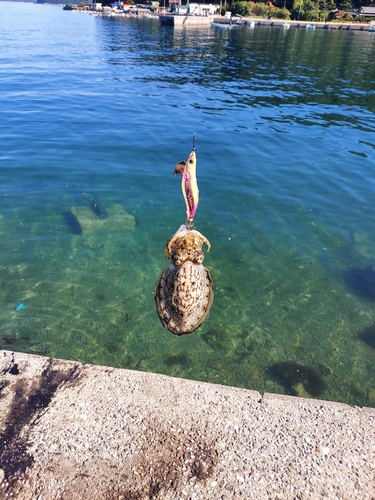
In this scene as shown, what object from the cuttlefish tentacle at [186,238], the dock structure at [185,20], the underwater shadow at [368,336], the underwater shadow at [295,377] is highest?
the dock structure at [185,20]

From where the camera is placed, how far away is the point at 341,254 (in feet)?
46.9

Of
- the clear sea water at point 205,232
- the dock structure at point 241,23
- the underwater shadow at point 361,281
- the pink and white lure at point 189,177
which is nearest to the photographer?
the pink and white lure at point 189,177

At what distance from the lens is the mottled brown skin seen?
579 centimetres

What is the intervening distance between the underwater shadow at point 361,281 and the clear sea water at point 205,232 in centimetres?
6

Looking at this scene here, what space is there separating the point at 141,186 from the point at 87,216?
3824mm

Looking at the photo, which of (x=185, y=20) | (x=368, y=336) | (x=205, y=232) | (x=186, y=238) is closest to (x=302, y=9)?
(x=185, y=20)

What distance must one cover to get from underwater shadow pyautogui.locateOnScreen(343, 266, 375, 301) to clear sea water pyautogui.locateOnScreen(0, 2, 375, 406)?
0.19 feet

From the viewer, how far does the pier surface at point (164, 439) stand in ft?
21.1

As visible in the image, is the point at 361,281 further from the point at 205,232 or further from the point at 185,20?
the point at 185,20

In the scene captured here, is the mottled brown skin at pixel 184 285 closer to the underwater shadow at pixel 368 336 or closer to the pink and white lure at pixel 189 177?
the pink and white lure at pixel 189 177

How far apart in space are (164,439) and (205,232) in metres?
9.31

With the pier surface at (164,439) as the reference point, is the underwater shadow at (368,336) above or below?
below

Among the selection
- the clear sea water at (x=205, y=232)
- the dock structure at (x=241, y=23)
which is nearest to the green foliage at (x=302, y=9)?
the dock structure at (x=241, y=23)

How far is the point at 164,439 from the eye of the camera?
7.22m
